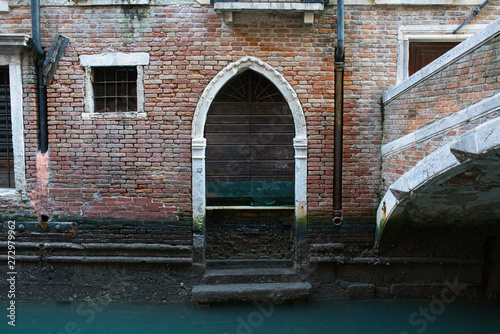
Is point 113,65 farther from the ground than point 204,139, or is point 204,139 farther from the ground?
point 113,65

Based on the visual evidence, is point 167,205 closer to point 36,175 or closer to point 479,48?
point 36,175

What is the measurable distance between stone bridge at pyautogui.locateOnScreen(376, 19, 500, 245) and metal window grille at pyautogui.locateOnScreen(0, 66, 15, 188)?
17.8 ft

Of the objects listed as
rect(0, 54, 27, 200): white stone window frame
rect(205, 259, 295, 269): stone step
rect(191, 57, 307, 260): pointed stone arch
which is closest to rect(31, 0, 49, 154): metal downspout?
rect(0, 54, 27, 200): white stone window frame

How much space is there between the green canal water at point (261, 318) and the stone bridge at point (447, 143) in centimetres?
113

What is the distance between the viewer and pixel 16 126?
5539 mm

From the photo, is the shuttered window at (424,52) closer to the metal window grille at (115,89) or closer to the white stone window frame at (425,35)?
the white stone window frame at (425,35)

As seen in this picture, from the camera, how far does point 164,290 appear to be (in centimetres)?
564

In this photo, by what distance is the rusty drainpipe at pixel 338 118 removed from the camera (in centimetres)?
530

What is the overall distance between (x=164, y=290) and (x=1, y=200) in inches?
107

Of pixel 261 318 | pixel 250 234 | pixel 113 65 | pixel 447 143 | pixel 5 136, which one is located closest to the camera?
pixel 447 143

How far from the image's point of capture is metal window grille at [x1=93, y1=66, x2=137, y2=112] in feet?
18.3

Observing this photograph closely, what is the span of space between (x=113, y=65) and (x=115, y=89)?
34cm

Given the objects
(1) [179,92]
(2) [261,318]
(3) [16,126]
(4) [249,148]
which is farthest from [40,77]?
(2) [261,318]

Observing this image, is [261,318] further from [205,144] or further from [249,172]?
[205,144]
